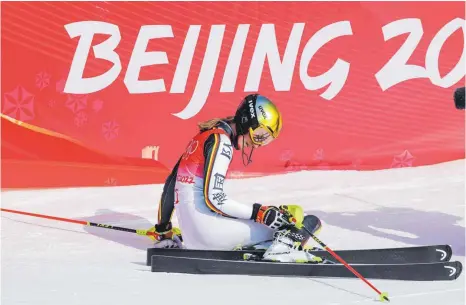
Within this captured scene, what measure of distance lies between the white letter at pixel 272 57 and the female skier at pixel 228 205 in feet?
10.7

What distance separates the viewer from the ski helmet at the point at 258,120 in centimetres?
522

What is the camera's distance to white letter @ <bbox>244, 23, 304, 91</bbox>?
8547mm

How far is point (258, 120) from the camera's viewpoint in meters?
5.21

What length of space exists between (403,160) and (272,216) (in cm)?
383

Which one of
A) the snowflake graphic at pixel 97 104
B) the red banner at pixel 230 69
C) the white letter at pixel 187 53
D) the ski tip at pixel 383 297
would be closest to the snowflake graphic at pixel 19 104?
the red banner at pixel 230 69

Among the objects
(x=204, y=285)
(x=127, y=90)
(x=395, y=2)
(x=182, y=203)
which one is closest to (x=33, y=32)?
(x=127, y=90)

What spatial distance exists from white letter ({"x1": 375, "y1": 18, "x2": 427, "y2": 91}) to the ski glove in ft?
12.4

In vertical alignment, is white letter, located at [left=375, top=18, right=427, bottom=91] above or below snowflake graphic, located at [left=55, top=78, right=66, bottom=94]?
above

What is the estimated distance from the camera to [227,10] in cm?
857

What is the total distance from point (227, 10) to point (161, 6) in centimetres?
60

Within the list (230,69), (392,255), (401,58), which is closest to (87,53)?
(230,69)

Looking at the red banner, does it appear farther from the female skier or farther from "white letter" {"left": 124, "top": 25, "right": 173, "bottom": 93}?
the female skier

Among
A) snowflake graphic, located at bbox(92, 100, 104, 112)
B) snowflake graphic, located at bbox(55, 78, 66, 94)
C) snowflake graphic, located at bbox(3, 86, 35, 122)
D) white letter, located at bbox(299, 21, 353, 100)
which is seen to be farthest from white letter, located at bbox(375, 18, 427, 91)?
snowflake graphic, located at bbox(3, 86, 35, 122)

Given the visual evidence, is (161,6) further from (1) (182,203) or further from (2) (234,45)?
(1) (182,203)
